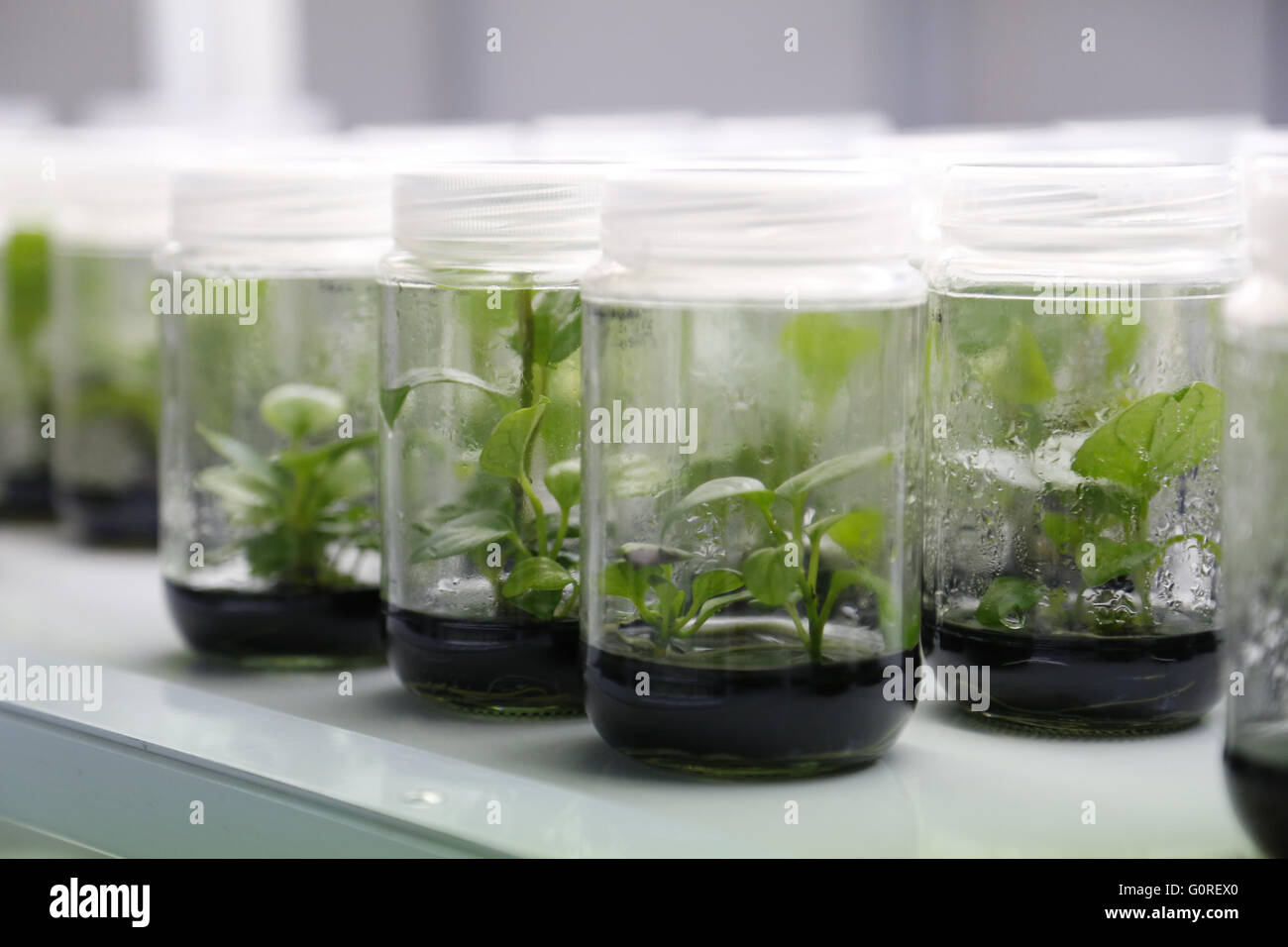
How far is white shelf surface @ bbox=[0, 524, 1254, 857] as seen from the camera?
646mm

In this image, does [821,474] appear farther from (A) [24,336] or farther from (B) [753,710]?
(A) [24,336]

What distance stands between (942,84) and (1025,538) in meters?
1.18

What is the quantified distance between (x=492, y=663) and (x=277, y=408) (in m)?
0.23

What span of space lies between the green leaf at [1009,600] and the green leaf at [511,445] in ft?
0.78

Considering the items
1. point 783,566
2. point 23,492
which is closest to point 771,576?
point 783,566

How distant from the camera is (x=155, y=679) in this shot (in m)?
0.90

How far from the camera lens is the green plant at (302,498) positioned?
2.94ft

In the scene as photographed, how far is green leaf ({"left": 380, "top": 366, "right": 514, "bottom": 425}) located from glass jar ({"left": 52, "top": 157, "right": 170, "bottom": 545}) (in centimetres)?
49

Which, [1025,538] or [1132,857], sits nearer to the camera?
[1132,857]

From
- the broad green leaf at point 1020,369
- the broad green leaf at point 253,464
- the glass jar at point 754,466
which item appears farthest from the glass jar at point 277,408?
the broad green leaf at point 1020,369

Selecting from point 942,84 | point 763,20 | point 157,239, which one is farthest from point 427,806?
point 763,20

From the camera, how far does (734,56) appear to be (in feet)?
6.78

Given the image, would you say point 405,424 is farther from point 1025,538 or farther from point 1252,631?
point 1252,631
